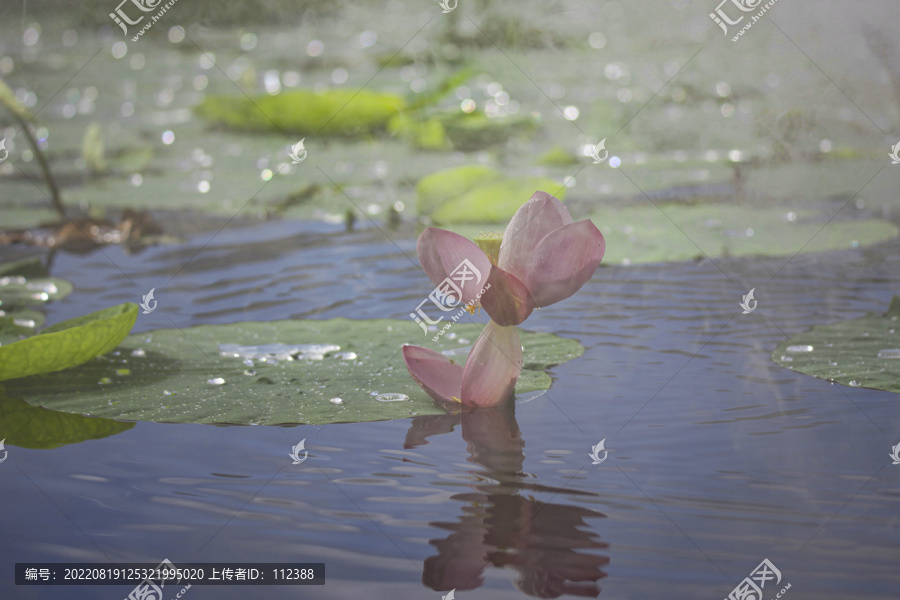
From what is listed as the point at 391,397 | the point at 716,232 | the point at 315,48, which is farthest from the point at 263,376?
the point at 315,48

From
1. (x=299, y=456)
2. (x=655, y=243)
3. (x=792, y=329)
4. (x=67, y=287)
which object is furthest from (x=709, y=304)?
(x=67, y=287)

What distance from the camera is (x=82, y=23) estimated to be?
253 inches

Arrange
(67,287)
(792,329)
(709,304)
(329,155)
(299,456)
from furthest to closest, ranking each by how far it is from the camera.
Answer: (329,155) → (67,287) → (709,304) → (792,329) → (299,456)

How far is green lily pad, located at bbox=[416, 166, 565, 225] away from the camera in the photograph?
225cm

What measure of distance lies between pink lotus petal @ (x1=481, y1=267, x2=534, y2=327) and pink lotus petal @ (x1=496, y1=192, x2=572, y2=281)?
2 cm

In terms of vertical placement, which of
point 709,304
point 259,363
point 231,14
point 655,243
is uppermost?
point 231,14

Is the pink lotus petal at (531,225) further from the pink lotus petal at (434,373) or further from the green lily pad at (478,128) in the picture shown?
the green lily pad at (478,128)

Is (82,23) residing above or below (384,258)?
above

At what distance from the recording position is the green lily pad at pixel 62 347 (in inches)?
44.1

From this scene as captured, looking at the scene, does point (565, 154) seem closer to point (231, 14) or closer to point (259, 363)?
point (259, 363)

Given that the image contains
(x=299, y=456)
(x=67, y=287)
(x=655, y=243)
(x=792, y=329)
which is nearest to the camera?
(x=299, y=456)

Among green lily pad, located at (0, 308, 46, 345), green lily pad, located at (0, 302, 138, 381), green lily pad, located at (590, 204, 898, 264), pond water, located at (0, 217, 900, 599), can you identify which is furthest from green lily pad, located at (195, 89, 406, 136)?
green lily pad, located at (0, 302, 138, 381)

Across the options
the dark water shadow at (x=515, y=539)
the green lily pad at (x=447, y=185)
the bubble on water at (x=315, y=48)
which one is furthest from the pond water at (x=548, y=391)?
the bubble on water at (x=315, y=48)

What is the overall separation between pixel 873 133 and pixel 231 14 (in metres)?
4.61
